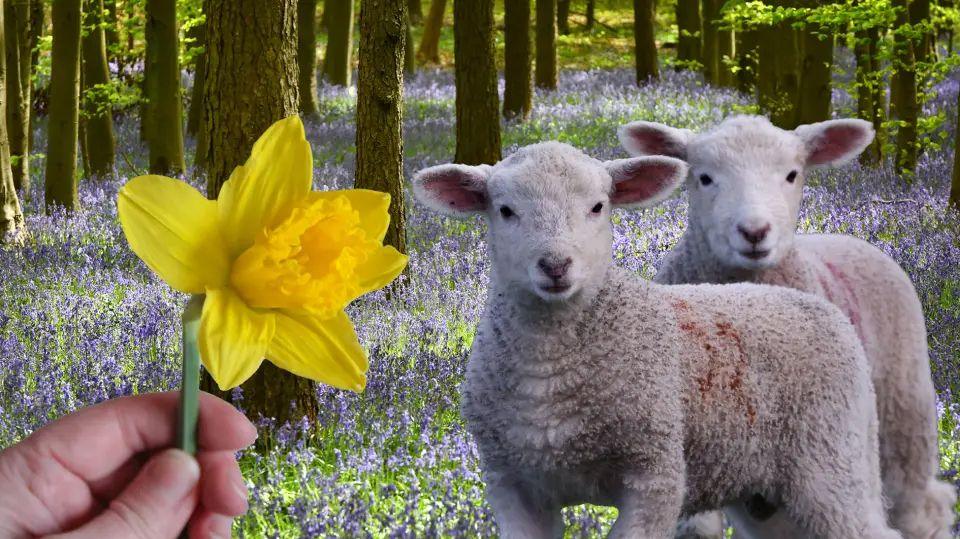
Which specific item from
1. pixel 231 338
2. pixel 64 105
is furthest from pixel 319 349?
pixel 64 105

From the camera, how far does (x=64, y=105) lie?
11023mm

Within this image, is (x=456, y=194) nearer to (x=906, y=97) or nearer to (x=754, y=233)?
(x=754, y=233)

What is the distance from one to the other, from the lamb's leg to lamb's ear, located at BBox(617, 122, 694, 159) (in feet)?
4.75

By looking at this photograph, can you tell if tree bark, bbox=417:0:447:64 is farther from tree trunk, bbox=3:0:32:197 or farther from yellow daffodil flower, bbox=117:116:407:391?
yellow daffodil flower, bbox=117:116:407:391

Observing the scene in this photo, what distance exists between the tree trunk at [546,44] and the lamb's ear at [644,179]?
1597 cm

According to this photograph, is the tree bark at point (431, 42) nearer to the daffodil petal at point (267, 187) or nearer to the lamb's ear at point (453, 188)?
the lamb's ear at point (453, 188)

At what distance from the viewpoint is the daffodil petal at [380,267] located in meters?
1.50

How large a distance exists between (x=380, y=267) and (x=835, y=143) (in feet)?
9.76

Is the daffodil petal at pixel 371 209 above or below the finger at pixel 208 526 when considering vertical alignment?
above

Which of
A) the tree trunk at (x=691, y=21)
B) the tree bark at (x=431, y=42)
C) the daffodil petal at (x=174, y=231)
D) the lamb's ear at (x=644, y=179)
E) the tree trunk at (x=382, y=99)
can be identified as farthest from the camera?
the tree bark at (x=431, y=42)

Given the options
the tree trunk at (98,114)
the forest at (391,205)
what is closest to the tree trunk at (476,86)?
the forest at (391,205)

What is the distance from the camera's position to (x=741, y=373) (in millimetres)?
3199

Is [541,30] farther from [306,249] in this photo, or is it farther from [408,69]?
[306,249]

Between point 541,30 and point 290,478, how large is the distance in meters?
15.7
